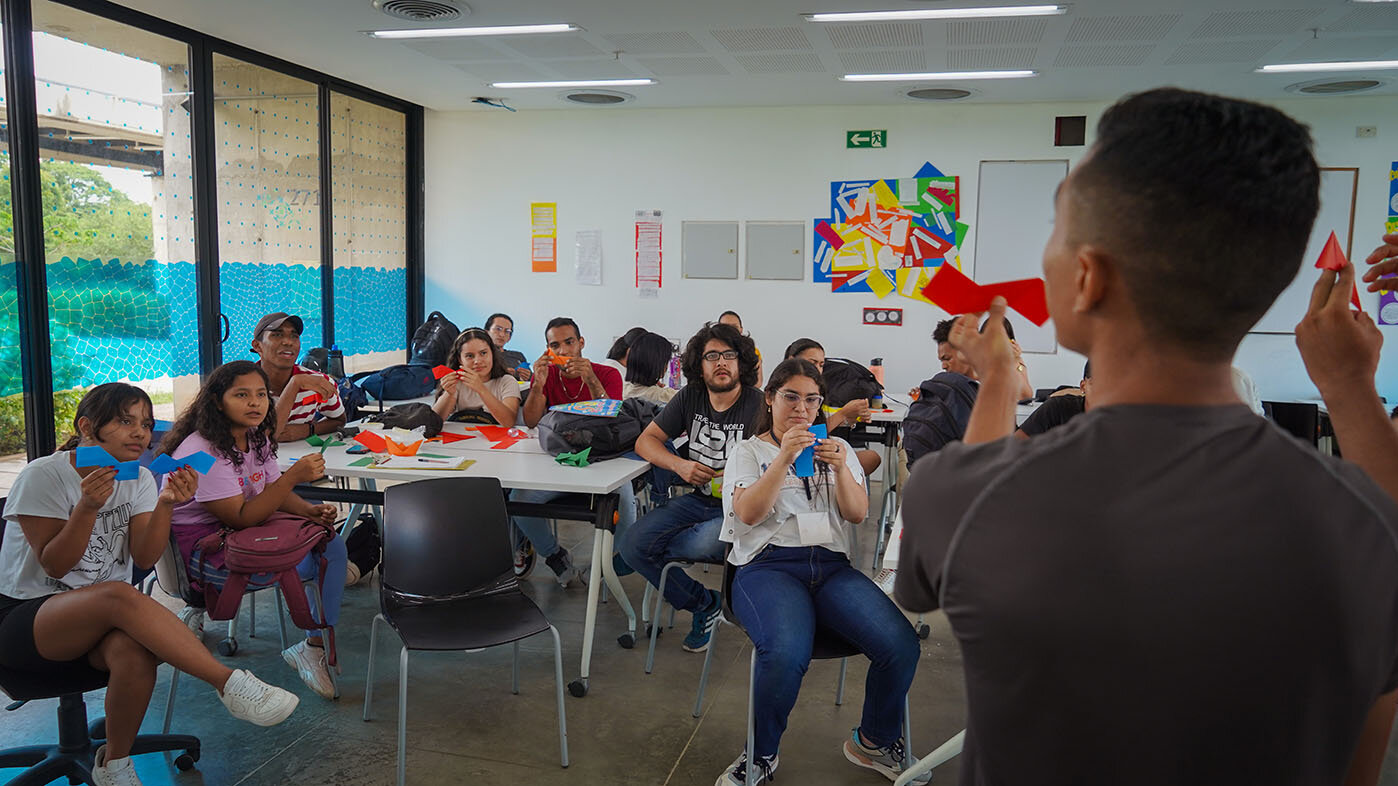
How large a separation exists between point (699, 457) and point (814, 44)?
10.3 ft

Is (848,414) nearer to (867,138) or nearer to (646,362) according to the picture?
(646,362)

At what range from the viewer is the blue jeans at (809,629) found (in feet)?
8.61

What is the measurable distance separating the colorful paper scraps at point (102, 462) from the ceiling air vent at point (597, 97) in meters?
5.41

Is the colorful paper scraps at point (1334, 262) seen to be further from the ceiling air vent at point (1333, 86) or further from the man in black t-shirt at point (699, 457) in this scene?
the ceiling air vent at point (1333, 86)

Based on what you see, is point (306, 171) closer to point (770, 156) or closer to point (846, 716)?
point (770, 156)

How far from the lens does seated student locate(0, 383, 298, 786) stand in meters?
2.42

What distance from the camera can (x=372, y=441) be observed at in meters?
3.95

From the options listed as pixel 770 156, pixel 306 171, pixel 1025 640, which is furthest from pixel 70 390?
pixel 1025 640

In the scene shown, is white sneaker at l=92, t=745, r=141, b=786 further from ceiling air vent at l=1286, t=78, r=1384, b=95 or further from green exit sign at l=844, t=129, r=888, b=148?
ceiling air vent at l=1286, t=78, r=1384, b=95

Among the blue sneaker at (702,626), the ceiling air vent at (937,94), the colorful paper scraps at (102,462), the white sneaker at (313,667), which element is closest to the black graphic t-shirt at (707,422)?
the blue sneaker at (702,626)

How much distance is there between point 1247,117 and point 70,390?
5842 millimetres

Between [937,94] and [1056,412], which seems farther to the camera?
[937,94]

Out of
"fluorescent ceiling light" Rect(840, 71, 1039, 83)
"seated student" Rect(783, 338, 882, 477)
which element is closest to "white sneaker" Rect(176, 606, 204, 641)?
"seated student" Rect(783, 338, 882, 477)

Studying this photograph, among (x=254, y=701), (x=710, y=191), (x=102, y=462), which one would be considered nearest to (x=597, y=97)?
(x=710, y=191)
